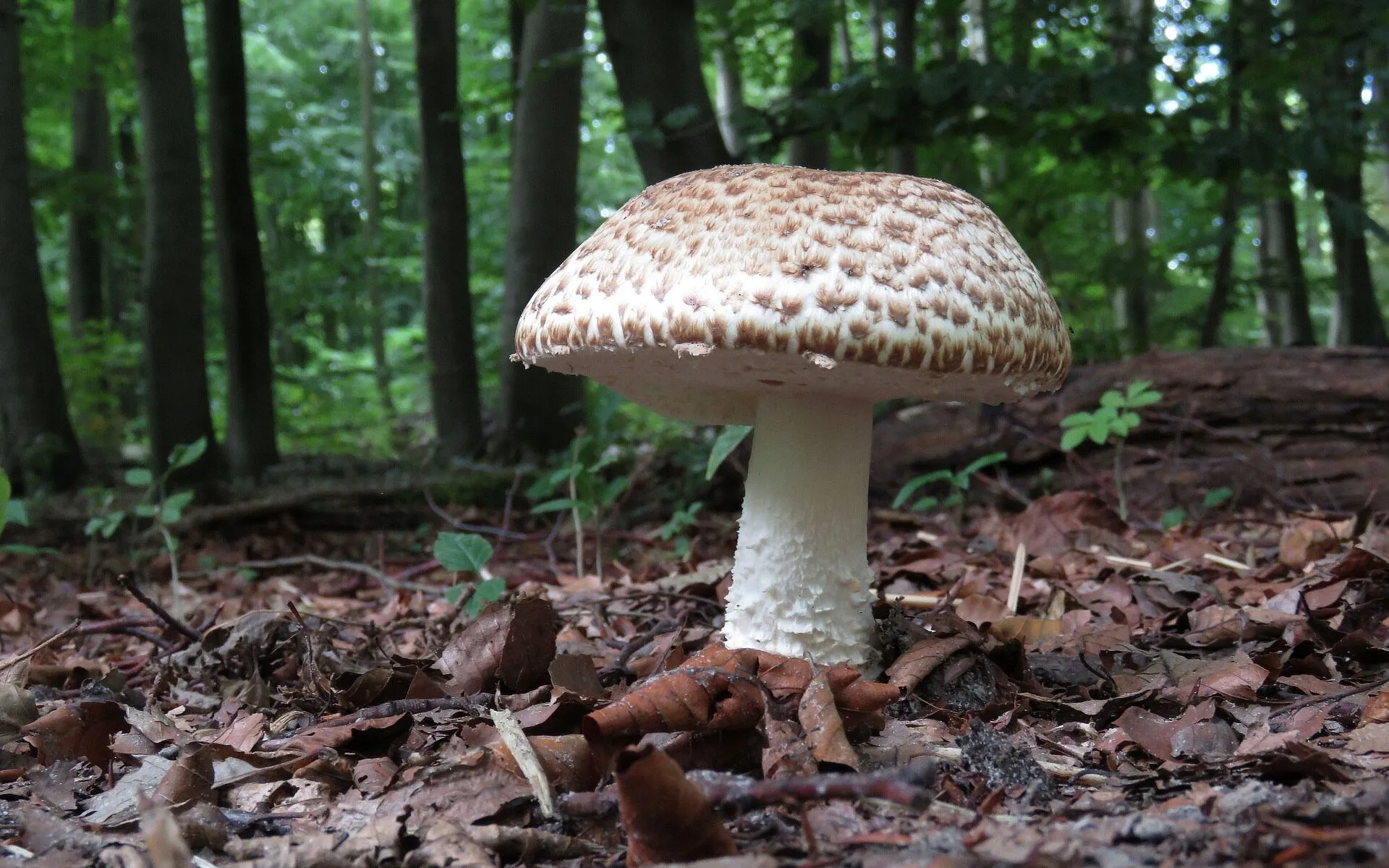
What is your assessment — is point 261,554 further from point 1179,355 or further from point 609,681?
point 1179,355

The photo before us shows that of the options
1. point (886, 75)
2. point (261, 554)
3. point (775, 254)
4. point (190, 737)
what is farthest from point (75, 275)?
point (775, 254)

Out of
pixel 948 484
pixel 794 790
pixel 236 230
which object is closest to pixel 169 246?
pixel 236 230

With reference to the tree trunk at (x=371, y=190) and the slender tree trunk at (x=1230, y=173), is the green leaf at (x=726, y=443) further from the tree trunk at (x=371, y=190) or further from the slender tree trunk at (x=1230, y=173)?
the tree trunk at (x=371, y=190)

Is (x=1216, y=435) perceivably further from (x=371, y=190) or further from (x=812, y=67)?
(x=371, y=190)

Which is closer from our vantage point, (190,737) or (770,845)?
(770,845)

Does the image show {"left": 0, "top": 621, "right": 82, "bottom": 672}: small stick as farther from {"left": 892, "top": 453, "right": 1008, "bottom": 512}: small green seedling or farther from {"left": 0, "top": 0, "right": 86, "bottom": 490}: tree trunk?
{"left": 0, "top": 0, "right": 86, "bottom": 490}: tree trunk
